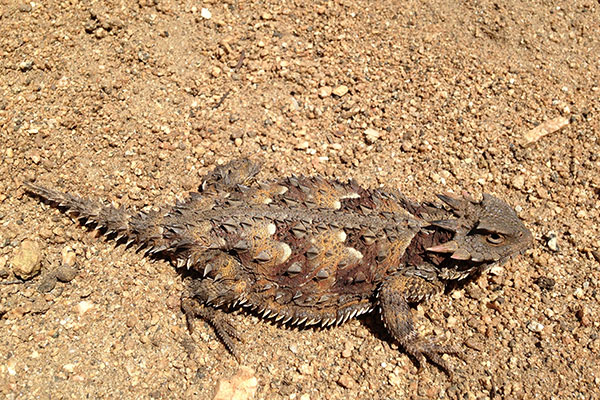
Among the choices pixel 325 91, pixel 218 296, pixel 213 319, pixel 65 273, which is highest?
pixel 325 91

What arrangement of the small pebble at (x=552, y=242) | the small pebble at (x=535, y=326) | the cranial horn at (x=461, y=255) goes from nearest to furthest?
the cranial horn at (x=461, y=255)
the small pebble at (x=535, y=326)
the small pebble at (x=552, y=242)

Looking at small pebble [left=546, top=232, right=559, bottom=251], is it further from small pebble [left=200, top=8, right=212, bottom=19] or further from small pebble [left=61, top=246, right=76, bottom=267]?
small pebble [left=61, top=246, right=76, bottom=267]

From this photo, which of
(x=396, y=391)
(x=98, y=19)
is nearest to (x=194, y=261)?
(x=396, y=391)

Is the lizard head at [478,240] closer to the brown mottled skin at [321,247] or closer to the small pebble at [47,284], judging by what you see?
the brown mottled skin at [321,247]

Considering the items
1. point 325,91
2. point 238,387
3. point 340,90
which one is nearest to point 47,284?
point 238,387

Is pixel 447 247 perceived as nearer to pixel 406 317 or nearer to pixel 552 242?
pixel 406 317

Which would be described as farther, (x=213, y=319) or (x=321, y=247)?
(x=213, y=319)

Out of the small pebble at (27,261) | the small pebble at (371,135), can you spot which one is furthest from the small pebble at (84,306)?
the small pebble at (371,135)
